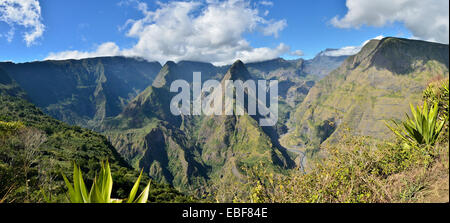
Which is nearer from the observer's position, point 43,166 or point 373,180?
point 373,180

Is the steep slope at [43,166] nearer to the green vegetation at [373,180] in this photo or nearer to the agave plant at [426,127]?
the green vegetation at [373,180]

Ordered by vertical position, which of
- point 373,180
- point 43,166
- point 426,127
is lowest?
point 43,166

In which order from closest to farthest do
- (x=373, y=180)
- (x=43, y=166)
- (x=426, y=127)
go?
(x=373, y=180) < (x=426, y=127) < (x=43, y=166)

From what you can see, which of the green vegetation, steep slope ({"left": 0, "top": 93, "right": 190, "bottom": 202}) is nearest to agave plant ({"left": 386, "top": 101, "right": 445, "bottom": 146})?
the green vegetation

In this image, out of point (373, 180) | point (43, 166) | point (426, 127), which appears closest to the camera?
point (373, 180)

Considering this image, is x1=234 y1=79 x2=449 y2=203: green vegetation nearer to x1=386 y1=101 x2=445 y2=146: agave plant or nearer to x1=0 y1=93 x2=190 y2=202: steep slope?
x1=386 y1=101 x2=445 y2=146: agave plant

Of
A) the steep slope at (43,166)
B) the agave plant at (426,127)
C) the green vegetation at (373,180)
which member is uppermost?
the agave plant at (426,127)

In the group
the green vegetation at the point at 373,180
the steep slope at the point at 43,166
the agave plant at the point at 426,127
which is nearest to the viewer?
the green vegetation at the point at 373,180

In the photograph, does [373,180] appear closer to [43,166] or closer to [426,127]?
[426,127]

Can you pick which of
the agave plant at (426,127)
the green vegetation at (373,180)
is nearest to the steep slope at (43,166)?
the green vegetation at (373,180)

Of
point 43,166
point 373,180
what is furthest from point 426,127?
point 43,166

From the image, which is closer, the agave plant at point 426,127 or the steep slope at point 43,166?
the agave plant at point 426,127
